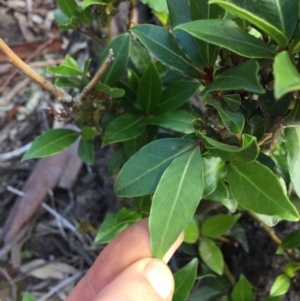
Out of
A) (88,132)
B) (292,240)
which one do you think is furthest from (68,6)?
(292,240)

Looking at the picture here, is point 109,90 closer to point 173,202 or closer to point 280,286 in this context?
point 173,202

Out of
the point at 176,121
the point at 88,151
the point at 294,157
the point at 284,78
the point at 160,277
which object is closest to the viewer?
the point at 284,78

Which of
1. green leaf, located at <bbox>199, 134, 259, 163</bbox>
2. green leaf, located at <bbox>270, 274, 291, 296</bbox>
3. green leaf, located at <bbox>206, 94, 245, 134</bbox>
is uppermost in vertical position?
green leaf, located at <bbox>206, 94, 245, 134</bbox>

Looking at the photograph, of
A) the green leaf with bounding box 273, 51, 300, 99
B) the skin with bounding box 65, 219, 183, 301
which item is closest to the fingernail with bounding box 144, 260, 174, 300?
the skin with bounding box 65, 219, 183, 301

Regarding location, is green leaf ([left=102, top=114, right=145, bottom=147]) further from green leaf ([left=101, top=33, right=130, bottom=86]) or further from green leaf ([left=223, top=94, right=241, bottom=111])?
green leaf ([left=223, top=94, right=241, bottom=111])

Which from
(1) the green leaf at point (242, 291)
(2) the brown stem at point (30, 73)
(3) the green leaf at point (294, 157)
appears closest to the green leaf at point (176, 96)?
(2) the brown stem at point (30, 73)
